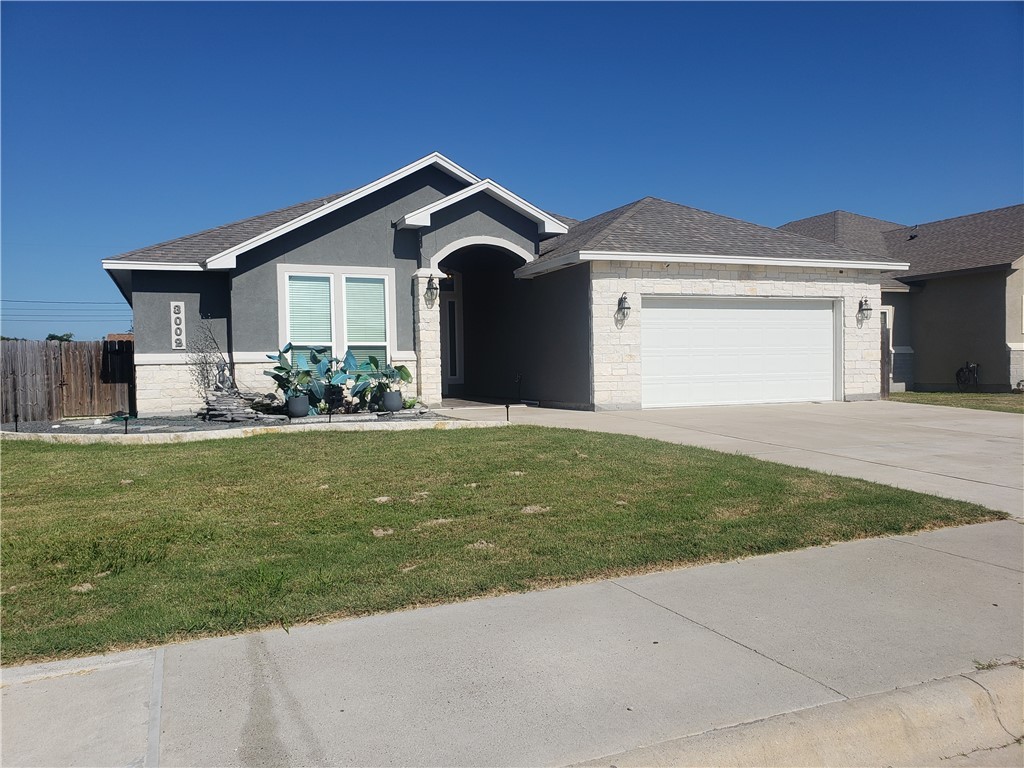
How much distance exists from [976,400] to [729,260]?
7.80 meters

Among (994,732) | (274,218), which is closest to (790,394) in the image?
(274,218)

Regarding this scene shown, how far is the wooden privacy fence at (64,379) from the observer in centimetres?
1550

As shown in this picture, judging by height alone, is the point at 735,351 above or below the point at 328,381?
above

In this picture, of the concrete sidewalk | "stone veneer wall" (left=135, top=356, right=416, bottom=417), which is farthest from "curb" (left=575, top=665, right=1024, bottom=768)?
"stone veneer wall" (left=135, top=356, right=416, bottom=417)

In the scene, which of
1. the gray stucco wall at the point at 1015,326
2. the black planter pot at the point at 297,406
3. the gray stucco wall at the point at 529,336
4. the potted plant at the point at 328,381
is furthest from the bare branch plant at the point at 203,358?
the gray stucco wall at the point at 1015,326

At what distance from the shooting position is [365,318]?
15.6 m

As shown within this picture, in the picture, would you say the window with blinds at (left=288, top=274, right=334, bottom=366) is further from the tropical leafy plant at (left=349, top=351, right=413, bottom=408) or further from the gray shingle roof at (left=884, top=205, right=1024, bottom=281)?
the gray shingle roof at (left=884, top=205, right=1024, bottom=281)

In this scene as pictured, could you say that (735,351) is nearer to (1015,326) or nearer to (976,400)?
(976,400)

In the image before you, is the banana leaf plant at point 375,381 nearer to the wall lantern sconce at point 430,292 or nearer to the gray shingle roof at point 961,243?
the wall lantern sconce at point 430,292

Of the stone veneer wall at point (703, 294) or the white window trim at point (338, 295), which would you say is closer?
the white window trim at point (338, 295)

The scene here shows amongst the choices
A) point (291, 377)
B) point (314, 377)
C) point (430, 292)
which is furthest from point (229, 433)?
point (430, 292)

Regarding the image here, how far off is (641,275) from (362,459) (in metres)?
8.58

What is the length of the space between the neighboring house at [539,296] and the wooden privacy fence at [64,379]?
1785 mm

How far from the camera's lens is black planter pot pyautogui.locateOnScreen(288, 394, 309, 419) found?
1347 cm
